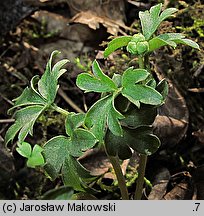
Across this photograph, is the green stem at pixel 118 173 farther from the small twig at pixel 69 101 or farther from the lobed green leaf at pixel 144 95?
the small twig at pixel 69 101

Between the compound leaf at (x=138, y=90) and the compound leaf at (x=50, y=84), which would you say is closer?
the compound leaf at (x=138, y=90)

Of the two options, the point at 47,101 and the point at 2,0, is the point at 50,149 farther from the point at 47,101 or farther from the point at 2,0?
the point at 2,0

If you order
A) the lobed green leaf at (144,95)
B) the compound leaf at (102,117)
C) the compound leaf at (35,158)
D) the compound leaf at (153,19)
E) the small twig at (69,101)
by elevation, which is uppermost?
the compound leaf at (153,19)

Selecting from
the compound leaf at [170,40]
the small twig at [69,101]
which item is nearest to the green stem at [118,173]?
the compound leaf at [170,40]

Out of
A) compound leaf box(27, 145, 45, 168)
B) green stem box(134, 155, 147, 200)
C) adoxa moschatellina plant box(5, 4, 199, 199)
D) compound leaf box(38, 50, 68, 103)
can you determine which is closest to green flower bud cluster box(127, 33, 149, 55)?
adoxa moschatellina plant box(5, 4, 199, 199)

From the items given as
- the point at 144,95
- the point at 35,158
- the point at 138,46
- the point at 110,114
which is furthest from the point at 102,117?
the point at 35,158

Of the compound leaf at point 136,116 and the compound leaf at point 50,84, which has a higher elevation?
the compound leaf at point 50,84

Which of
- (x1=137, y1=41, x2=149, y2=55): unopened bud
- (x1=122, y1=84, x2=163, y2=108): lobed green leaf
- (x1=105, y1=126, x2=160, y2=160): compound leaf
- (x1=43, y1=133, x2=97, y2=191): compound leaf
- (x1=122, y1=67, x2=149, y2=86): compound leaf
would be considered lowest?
(x1=43, y1=133, x2=97, y2=191): compound leaf

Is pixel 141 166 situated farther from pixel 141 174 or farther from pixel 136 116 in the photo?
pixel 136 116

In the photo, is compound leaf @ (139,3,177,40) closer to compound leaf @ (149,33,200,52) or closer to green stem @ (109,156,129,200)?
compound leaf @ (149,33,200,52)
